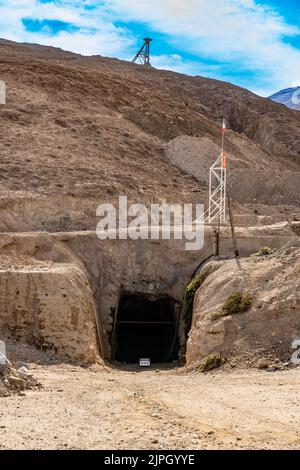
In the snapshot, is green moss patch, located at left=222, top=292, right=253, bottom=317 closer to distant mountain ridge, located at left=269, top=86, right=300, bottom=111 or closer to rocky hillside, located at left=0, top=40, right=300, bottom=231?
rocky hillside, located at left=0, top=40, right=300, bottom=231

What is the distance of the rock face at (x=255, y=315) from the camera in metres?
19.7

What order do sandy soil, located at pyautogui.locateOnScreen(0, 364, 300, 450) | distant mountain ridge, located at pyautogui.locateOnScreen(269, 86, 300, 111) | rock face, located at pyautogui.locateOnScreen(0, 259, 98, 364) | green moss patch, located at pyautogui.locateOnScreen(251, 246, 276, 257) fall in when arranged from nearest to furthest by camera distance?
sandy soil, located at pyautogui.locateOnScreen(0, 364, 300, 450) → rock face, located at pyautogui.locateOnScreen(0, 259, 98, 364) → green moss patch, located at pyautogui.locateOnScreen(251, 246, 276, 257) → distant mountain ridge, located at pyautogui.locateOnScreen(269, 86, 300, 111)

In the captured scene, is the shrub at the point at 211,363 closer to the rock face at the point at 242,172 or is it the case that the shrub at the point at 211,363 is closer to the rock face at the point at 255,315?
the rock face at the point at 255,315

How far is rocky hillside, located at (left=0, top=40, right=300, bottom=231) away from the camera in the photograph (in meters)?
36.3

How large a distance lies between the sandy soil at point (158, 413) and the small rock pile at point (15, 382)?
0.69ft

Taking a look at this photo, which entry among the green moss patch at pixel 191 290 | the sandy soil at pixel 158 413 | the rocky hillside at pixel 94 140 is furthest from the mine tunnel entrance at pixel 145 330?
the sandy soil at pixel 158 413

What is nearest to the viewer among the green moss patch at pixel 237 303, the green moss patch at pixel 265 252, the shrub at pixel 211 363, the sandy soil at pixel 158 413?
the sandy soil at pixel 158 413

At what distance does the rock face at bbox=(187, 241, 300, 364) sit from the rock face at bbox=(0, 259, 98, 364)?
3.22 meters

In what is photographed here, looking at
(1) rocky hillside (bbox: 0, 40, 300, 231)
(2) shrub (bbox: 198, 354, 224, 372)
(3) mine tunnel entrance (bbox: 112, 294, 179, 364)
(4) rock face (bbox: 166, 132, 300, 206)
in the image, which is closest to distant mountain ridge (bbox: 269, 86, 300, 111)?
(1) rocky hillside (bbox: 0, 40, 300, 231)

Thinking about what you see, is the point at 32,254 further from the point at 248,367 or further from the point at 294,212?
the point at 294,212

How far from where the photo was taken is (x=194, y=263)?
90.7 ft

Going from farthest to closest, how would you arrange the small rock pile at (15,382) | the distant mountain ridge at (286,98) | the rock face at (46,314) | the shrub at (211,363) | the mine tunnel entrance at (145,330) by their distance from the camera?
the distant mountain ridge at (286,98), the mine tunnel entrance at (145,330), the rock face at (46,314), the shrub at (211,363), the small rock pile at (15,382)

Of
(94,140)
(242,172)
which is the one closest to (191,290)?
(242,172)
